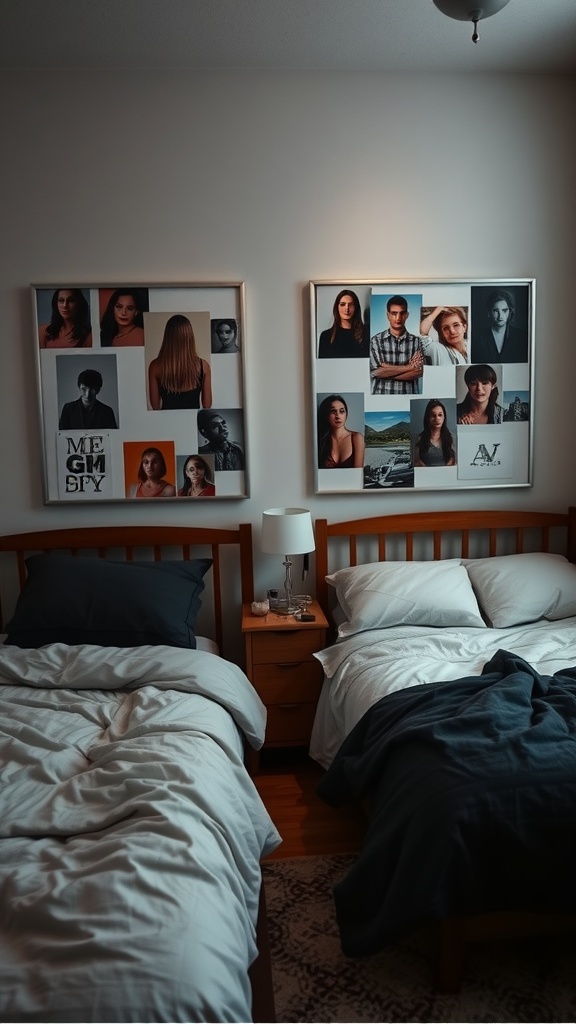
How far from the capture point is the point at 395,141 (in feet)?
10.2

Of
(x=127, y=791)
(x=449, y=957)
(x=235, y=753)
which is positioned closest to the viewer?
(x=127, y=791)

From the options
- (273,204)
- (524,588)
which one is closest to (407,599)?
(524,588)

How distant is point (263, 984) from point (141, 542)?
1779mm

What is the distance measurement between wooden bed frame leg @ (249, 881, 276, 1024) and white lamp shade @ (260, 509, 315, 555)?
135cm

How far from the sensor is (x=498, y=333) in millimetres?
3180

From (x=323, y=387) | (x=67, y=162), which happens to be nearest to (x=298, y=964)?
(x=323, y=387)

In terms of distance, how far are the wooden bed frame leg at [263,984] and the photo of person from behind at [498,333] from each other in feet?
7.78

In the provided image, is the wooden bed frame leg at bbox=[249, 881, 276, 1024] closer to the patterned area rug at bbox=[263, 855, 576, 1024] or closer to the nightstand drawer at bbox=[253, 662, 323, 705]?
the patterned area rug at bbox=[263, 855, 576, 1024]

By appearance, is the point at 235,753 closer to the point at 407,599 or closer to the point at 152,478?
the point at 407,599

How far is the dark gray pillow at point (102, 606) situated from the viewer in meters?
2.65

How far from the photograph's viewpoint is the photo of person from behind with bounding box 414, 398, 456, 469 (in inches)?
125

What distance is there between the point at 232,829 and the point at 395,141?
2.78 meters

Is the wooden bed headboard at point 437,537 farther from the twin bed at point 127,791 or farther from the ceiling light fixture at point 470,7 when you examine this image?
the ceiling light fixture at point 470,7

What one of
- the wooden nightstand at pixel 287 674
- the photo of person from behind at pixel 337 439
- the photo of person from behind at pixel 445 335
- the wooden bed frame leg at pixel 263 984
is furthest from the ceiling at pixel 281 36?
the wooden bed frame leg at pixel 263 984
